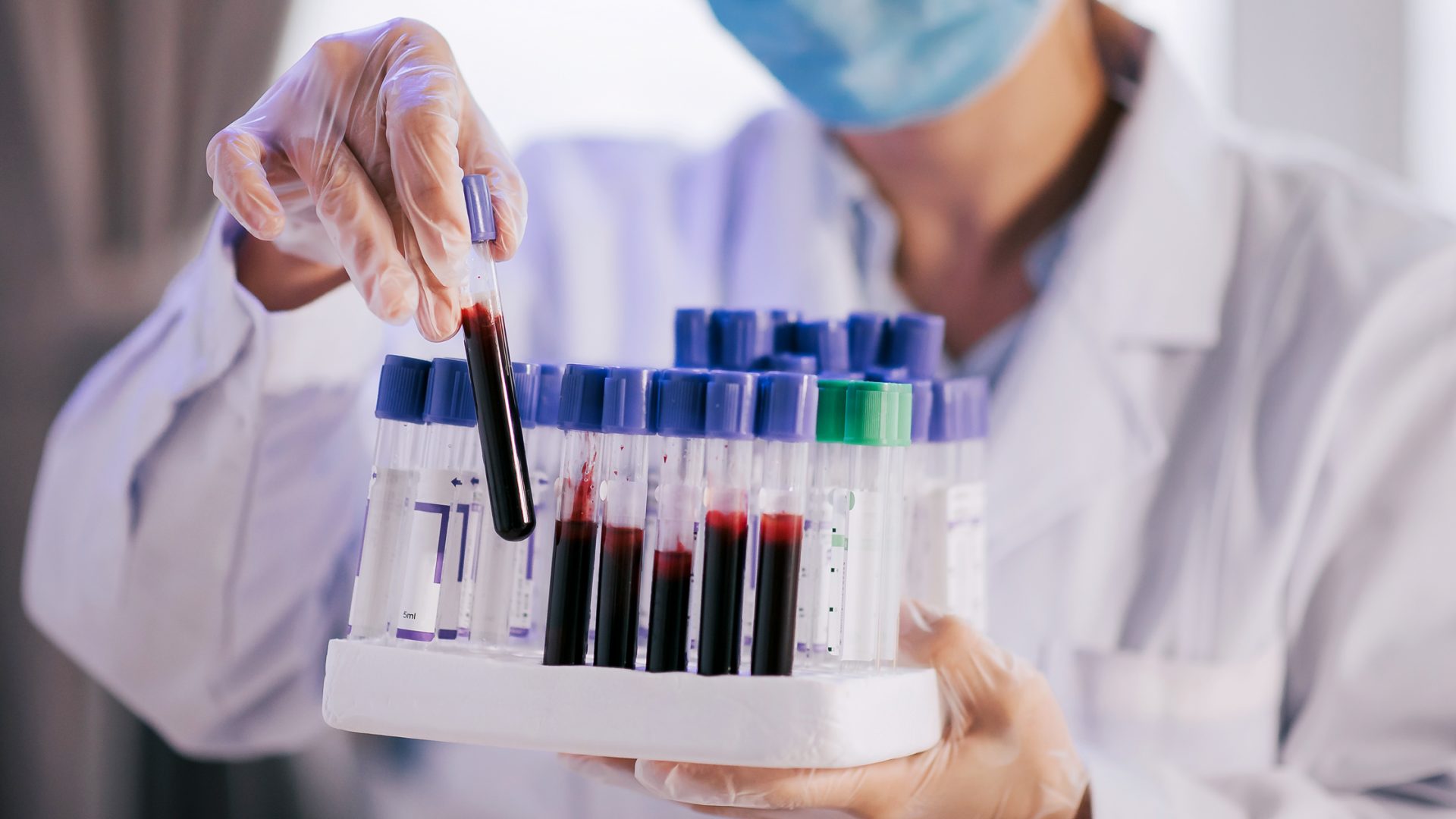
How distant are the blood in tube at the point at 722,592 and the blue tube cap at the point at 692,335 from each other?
18 cm

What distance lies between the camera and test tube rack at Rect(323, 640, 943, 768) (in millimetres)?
520

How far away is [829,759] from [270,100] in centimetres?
50

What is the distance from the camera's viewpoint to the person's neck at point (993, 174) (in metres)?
1.15

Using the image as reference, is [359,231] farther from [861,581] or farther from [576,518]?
[861,581]

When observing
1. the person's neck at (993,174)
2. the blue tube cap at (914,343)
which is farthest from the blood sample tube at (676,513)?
the person's neck at (993,174)

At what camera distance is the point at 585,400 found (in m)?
0.61

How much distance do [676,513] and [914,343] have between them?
0.88 feet

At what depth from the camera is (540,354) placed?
1171 millimetres

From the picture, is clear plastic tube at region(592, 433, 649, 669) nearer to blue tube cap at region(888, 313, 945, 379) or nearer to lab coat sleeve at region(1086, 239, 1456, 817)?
blue tube cap at region(888, 313, 945, 379)

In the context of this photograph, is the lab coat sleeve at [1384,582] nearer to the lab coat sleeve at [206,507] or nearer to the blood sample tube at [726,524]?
the blood sample tube at [726,524]

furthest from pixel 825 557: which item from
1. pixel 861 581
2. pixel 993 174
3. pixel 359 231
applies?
pixel 993 174

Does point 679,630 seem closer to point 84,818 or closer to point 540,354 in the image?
point 540,354

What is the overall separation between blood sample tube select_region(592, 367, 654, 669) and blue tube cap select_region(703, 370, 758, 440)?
0.14ft

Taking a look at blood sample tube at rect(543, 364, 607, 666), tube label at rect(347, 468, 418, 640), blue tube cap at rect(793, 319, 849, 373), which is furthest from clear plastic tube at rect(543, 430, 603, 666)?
blue tube cap at rect(793, 319, 849, 373)
